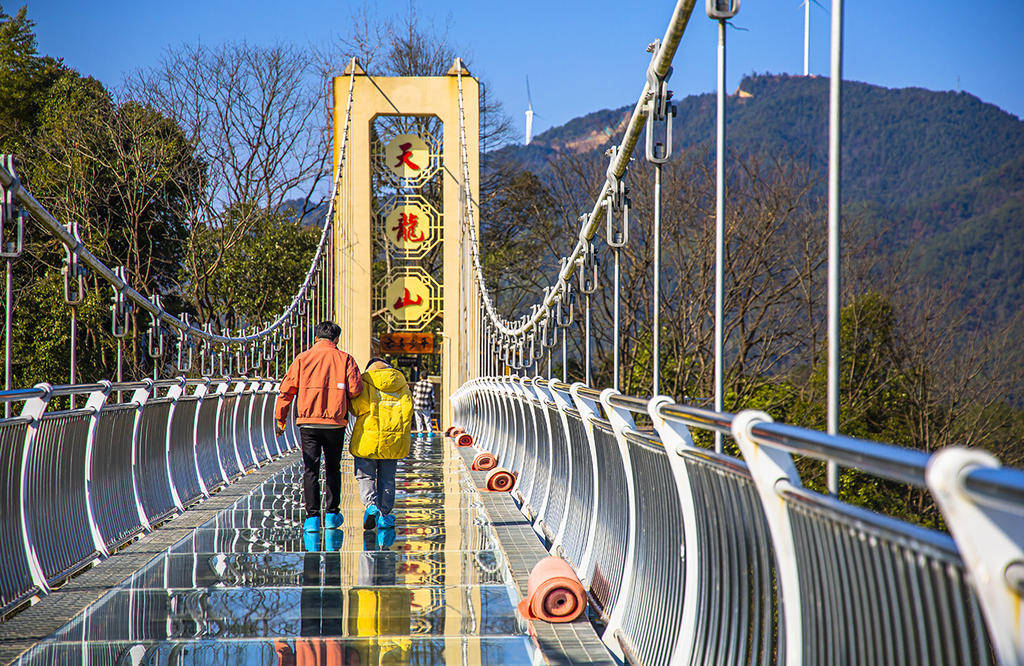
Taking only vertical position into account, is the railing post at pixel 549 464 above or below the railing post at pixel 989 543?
below

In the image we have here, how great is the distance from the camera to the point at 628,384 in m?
26.1

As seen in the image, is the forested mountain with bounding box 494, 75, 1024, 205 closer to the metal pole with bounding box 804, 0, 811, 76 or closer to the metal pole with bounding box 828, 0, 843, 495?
the metal pole with bounding box 804, 0, 811, 76

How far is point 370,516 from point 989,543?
6292 millimetres

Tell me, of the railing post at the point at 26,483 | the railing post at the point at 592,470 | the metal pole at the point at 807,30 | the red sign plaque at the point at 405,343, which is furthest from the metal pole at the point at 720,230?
the red sign plaque at the point at 405,343

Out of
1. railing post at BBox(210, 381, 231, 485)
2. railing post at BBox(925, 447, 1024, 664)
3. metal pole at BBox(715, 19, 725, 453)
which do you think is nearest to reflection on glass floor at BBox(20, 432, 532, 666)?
metal pole at BBox(715, 19, 725, 453)

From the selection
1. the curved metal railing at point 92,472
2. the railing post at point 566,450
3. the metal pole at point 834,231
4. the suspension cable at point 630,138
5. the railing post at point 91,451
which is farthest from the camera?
the railing post at point 91,451

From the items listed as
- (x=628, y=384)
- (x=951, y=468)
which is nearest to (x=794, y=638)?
(x=951, y=468)

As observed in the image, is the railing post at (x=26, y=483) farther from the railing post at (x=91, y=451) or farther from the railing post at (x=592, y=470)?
the railing post at (x=592, y=470)

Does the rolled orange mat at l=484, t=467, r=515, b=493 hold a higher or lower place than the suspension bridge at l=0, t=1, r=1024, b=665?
lower

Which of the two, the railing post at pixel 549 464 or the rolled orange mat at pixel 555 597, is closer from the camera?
the rolled orange mat at pixel 555 597

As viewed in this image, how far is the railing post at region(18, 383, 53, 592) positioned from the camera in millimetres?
5035

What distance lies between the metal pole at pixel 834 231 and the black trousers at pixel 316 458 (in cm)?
497

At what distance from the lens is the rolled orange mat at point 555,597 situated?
14.8ft

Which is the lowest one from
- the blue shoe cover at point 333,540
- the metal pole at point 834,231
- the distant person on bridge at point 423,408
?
the distant person on bridge at point 423,408
